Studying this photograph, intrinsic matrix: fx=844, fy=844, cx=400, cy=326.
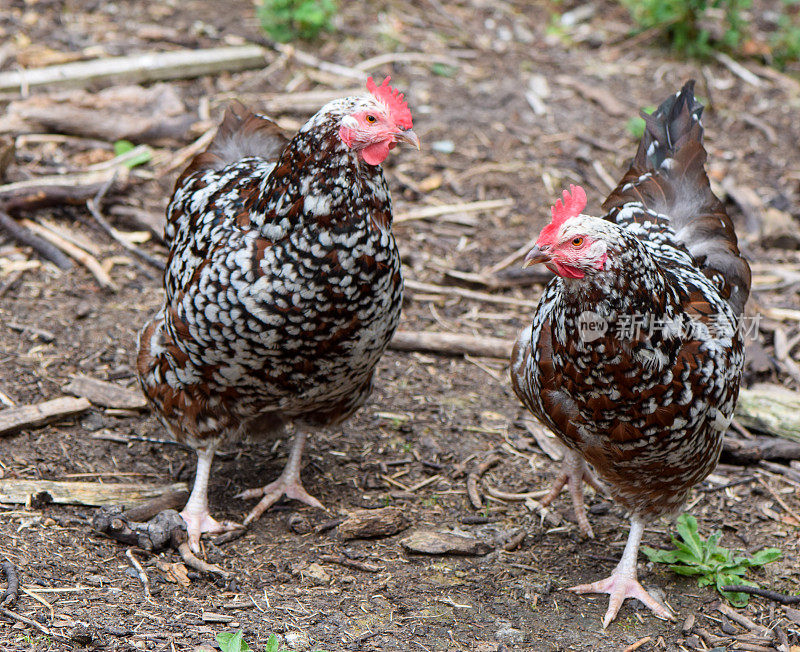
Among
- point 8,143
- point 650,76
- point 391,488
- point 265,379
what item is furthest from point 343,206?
point 650,76

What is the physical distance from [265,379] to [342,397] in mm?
530

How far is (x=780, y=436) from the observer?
15.5 feet

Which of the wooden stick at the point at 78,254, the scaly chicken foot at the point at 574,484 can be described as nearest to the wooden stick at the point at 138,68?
the wooden stick at the point at 78,254

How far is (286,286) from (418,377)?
1948 mm

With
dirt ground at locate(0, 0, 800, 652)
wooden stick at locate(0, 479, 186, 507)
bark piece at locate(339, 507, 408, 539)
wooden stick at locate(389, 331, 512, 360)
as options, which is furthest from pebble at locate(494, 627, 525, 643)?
wooden stick at locate(389, 331, 512, 360)

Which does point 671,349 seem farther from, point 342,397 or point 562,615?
point 342,397

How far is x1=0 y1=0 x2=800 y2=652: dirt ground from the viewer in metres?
3.49

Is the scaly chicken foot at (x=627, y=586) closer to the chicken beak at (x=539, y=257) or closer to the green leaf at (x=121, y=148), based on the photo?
the chicken beak at (x=539, y=257)

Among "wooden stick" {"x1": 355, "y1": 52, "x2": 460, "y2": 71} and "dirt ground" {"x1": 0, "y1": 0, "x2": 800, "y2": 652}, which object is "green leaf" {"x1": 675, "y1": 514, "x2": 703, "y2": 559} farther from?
"wooden stick" {"x1": 355, "y1": 52, "x2": 460, "y2": 71}

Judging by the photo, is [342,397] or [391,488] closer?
[342,397]

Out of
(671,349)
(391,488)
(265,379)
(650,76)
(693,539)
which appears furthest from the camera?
(650,76)

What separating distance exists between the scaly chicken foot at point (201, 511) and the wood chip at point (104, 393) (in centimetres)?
66

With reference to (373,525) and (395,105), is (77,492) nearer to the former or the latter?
(373,525)

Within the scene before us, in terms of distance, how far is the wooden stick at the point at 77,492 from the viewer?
3.88 meters
